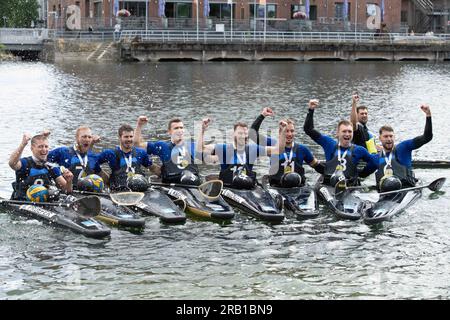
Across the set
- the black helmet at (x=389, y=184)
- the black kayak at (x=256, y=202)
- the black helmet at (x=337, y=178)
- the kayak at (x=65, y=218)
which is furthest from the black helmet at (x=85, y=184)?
the black helmet at (x=389, y=184)

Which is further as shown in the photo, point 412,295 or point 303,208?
point 303,208

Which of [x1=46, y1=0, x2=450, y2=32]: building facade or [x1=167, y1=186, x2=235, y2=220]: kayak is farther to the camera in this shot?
[x1=46, y1=0, x2=450, y2=32]: building facade

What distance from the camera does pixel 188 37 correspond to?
77812 millimetres

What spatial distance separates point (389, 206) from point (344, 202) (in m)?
0.96

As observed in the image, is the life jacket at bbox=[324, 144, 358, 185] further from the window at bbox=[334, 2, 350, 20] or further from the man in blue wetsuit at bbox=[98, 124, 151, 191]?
the window at bbox=[334, 2, 350, 20]

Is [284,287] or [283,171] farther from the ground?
[283,171]

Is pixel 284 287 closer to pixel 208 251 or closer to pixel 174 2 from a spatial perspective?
pixel 208 251

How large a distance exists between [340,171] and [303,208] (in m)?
1.80

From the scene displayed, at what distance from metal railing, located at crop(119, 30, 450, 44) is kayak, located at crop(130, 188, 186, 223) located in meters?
58.0

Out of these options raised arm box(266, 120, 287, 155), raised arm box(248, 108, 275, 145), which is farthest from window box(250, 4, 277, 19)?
raised arm box(266, 120, 287, 155)

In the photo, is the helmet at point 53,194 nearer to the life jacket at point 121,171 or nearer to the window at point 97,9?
the life jacket at point 121,171

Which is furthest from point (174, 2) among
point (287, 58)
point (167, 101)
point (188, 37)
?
point (167, 101)

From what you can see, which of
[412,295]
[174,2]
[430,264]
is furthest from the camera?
[174,2]

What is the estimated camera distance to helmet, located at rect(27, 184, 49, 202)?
1688 centimetres
